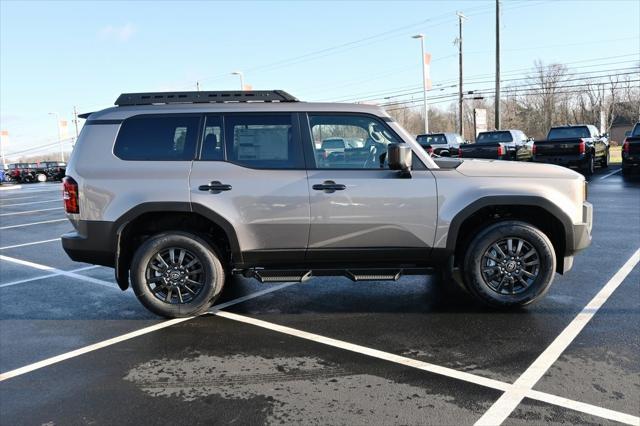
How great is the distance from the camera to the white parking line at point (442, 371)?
2.99 metres

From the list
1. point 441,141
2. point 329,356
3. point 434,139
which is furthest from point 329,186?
point 434,139

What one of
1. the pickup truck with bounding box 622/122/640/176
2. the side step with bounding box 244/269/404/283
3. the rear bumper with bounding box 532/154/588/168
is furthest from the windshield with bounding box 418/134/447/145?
the side step with bounding box 244/269/404/283

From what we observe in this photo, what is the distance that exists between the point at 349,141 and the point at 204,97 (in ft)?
4.83

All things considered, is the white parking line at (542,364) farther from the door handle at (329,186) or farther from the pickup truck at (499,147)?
the pickup truck at (499,147)

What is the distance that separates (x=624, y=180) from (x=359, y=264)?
15779mm

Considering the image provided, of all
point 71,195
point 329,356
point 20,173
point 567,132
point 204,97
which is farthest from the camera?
point 20,173

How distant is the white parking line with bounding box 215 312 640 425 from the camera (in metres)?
2.99

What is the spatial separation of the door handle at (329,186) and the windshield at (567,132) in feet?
58.1

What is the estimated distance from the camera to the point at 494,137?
2370cm

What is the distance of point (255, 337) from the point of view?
14.5 feet

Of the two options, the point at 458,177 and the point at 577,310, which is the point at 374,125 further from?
the point at 577,310

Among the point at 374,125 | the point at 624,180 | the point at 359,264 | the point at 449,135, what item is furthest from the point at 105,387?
the point at 449,135

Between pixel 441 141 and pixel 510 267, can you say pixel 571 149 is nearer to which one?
pixel 441 141

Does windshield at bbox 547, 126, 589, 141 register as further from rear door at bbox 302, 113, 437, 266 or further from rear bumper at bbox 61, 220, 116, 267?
rear bumper at bbox 61, 220, 116, 267
